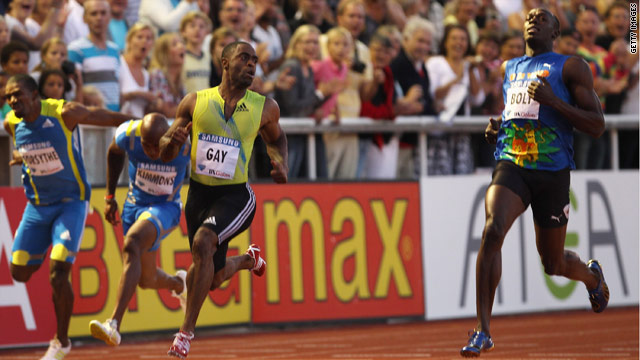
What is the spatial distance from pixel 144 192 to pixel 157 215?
15.5 inches

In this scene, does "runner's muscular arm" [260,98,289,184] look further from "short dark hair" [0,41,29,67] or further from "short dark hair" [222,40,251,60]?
"short dark hair" [0,41,29,67]

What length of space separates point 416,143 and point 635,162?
4.02 meters

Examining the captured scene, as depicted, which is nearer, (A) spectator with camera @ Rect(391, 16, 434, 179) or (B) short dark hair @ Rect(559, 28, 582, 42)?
(A) spectator with camera @ Rect(391, 16, 434, 179)

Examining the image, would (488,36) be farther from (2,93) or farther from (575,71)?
(575,71)

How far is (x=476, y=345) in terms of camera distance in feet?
28.7

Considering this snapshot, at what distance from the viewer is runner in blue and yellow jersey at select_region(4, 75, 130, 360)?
446 inches

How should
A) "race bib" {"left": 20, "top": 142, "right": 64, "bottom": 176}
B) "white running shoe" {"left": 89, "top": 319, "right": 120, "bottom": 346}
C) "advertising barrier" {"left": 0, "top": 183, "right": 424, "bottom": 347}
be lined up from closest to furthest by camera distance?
"white running shoe" {"left": 89, "top": 319, "right": 120, "bottom": 346}
"race bib" {"left": 20, "top": 142, "right": 64, "bottom": 176}
"advertising barrier" {"left": 0, "top": 183, "right": 424, "bottom": 347}

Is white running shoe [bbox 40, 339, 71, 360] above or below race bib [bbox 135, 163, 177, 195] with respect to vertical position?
below

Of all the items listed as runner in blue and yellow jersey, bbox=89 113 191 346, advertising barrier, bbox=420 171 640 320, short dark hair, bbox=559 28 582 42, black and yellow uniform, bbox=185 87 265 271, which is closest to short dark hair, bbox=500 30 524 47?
short dark hair, bbox=559 28 582 42

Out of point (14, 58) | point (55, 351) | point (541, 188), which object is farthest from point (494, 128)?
point (14, 58)

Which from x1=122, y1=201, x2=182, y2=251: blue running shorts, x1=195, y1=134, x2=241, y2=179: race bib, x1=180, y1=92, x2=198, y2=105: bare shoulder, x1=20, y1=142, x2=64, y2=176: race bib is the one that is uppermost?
x1=180, y1=92, x2=198, y2=105: bare shoulder

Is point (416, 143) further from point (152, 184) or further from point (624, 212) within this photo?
point (152, 184)

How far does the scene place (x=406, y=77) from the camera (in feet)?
53.2

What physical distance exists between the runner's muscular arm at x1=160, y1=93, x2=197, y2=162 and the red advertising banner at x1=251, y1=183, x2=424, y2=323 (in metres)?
5.32
